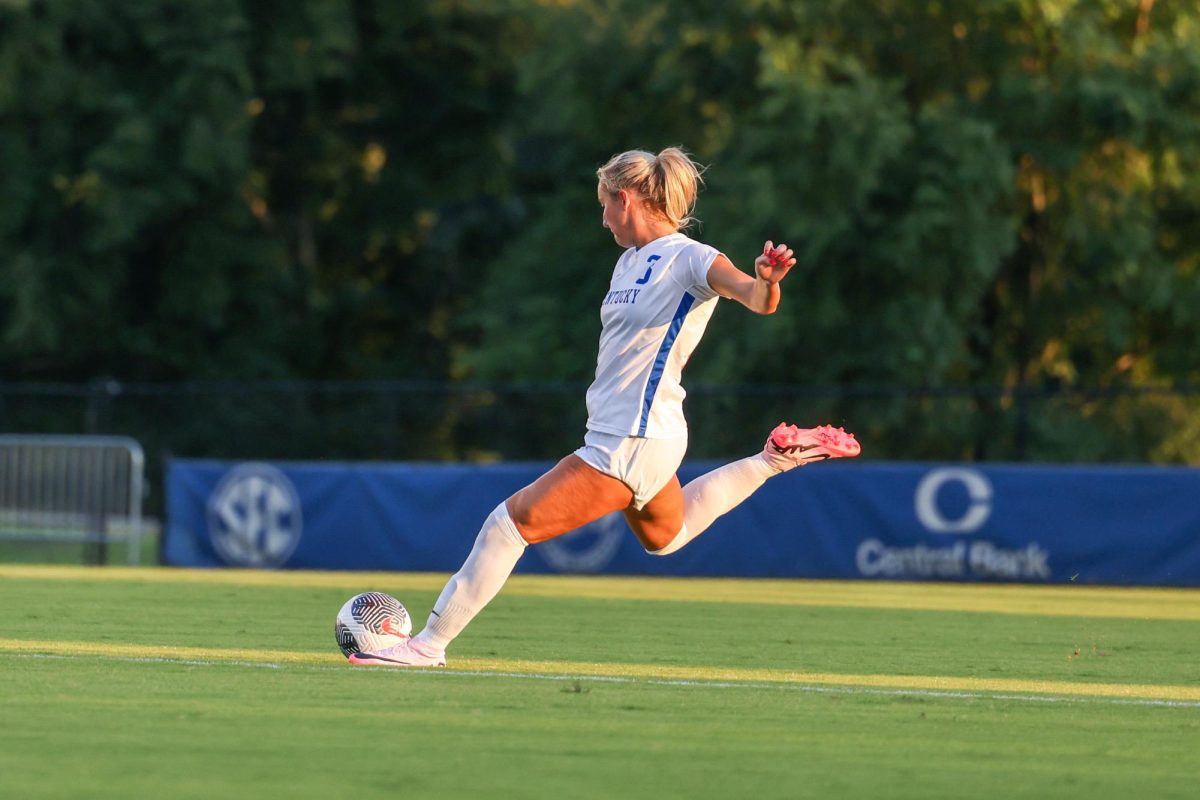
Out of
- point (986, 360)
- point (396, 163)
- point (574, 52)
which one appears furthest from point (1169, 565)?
point (396, 163)

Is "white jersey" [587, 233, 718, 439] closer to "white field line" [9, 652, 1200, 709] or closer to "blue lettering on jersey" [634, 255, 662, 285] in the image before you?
"blue lettering on jersey" [634, 255, 662, 285]

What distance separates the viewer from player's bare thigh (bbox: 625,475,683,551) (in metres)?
7.93

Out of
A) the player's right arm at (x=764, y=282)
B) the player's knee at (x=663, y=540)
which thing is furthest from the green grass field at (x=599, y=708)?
the player's right arm at (x=764, y=282)

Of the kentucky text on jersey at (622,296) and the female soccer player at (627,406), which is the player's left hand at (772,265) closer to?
the female soccer player at (627,406)

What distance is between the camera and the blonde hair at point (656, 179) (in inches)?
310

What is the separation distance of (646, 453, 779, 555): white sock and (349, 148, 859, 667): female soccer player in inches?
14.8

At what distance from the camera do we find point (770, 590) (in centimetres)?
1673

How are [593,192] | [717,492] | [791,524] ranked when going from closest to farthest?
[717,492] → [791,524] → [593,192]

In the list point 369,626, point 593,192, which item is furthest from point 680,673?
point 593,192

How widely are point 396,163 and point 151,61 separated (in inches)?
240

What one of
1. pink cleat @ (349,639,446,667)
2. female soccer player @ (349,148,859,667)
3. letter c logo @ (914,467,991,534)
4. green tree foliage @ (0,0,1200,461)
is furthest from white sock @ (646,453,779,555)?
green tree foliage @ (0,0,1200,461)

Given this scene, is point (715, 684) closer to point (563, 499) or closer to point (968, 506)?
point (563, 499)

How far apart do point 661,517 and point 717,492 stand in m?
0.45

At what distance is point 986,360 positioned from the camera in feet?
98.8
